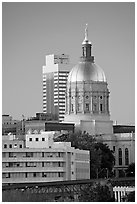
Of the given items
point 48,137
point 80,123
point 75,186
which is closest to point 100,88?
point 80,123

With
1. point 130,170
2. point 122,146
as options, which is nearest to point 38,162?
point 130,170

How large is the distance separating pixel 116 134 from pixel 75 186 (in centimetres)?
7901

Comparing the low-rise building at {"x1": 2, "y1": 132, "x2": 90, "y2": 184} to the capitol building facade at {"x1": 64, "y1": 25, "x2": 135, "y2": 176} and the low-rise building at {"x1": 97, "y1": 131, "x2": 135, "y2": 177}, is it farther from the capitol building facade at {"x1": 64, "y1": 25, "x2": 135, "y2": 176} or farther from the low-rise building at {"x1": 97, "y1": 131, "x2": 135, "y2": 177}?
the capitol building facade at {"x1": 64, "y1": 25, "x2": 135, "y2": 176}

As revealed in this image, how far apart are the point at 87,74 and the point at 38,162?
55.1 m

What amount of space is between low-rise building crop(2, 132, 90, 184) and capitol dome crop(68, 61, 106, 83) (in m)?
46.5

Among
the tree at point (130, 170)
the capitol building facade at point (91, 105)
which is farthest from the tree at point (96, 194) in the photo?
the capitol building facade at point (91, 105)

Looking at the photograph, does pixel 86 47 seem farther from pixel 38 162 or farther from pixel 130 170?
pixel 38 162

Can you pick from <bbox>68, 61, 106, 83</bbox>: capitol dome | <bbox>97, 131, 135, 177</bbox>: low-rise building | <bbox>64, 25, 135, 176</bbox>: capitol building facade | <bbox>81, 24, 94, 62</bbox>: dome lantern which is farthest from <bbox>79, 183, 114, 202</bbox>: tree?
<bbox>81, 24, 94, 62</bbox>: dome lantern

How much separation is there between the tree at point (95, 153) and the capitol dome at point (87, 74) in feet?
55.7

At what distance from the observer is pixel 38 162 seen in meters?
118

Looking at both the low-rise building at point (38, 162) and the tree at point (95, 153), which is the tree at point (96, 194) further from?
the tree at point (95, 153)

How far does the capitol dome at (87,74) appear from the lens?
172m

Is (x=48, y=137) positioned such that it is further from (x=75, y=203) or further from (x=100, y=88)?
(x=75, y=203)

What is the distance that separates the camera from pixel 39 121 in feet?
569
